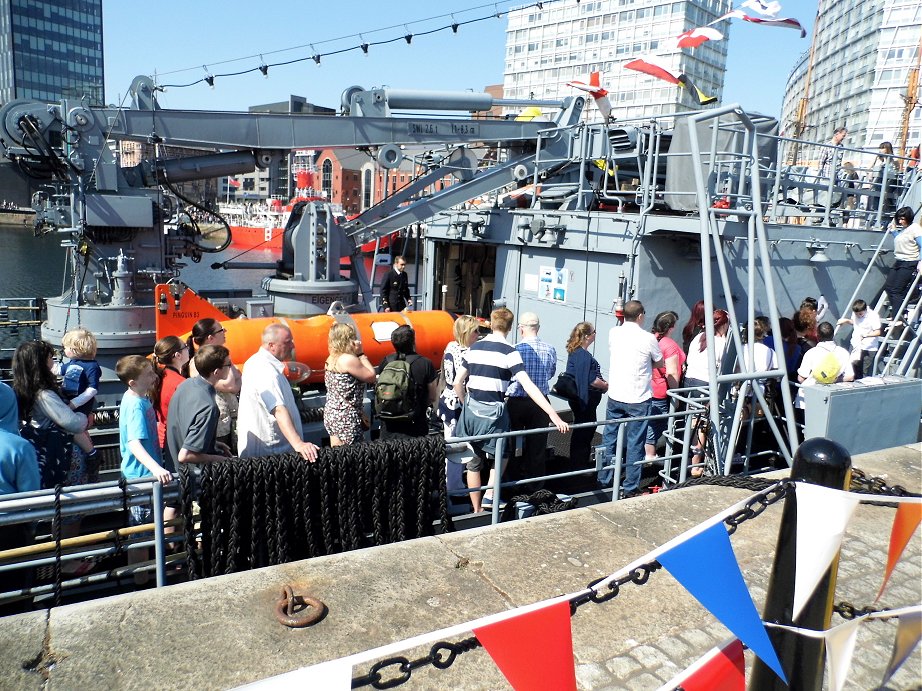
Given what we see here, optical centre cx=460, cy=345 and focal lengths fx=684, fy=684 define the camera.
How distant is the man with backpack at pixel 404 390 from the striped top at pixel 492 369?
12.6 inches

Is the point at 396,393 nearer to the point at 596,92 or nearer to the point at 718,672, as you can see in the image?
the point at 718,672

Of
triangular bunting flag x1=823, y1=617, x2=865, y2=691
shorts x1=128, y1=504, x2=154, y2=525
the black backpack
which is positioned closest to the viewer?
triangular bunting flag x1=823, y1=617, x2=865, y2=691

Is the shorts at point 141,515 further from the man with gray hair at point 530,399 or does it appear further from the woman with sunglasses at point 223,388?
the man with gray hair at point 530,399

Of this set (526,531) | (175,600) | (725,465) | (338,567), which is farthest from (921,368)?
(175,600)

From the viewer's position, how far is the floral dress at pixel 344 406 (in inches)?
191

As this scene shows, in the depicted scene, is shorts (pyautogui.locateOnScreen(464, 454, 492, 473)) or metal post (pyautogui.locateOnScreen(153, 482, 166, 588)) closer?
metal post (pyautogui.locateOnScreen(153, 482, 166, 588))

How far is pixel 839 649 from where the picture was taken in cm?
204

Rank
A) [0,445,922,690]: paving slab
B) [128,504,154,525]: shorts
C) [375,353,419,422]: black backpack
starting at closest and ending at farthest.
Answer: [0,445,922,690]: paving slab → [128,504,154,525]: shorts → [375,353,419,422]: black backpack

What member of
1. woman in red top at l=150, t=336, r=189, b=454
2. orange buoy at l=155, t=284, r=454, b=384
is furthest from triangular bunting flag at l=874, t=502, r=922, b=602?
orange buoy at l=155, t=284, r=454, b=384

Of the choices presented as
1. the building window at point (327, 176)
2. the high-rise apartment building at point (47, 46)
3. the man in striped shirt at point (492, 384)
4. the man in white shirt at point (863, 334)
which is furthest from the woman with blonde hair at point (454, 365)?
the building window at point (327, 176)

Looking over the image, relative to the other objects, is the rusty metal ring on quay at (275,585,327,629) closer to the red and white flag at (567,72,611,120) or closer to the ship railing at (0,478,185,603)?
Result: the ship railing at (0,478,185,603)

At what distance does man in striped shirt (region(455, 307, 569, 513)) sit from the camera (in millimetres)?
5141

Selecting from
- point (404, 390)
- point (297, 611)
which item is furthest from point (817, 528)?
point (404, 390)

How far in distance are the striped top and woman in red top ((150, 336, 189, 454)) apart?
212 cm
